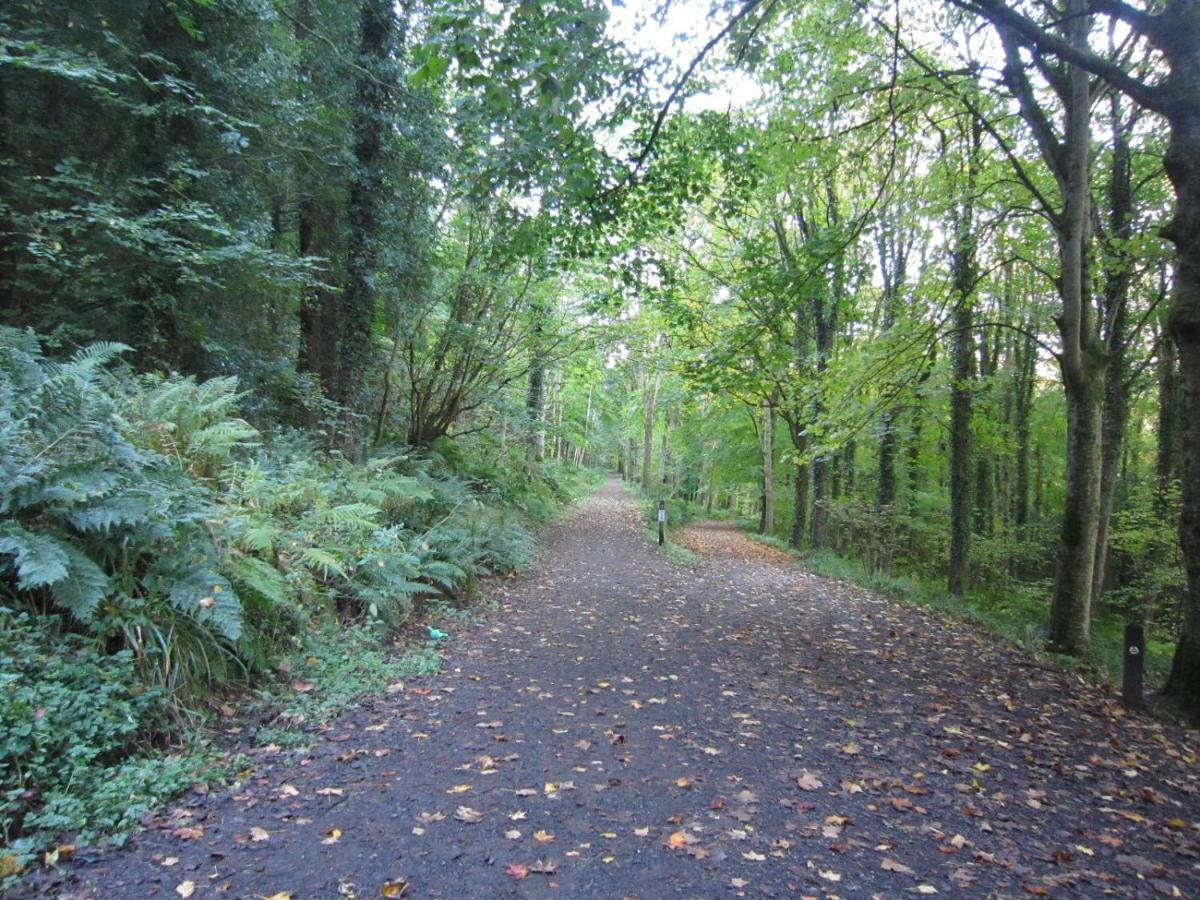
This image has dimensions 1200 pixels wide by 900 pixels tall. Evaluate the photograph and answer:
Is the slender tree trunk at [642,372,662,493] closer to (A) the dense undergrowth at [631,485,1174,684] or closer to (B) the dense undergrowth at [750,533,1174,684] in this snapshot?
(A) the dense undergrowth at [631,485,1174,684]

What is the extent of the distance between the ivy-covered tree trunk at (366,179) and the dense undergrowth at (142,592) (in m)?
3.92

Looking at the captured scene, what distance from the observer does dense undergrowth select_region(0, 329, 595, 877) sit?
10.1 ft

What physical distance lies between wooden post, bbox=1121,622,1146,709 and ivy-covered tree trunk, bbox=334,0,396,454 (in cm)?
1044

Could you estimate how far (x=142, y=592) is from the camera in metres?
4.11

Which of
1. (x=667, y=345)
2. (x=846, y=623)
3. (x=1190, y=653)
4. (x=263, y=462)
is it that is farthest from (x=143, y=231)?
(x=667, y=345)

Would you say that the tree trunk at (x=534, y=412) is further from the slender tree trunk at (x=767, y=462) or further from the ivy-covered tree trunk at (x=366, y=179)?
the slender tree trunk at (x=767, y=462)

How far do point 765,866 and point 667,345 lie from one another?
62.0 ft

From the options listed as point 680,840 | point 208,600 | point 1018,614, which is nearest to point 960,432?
point 1018,614

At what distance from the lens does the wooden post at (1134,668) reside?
5.68 metres

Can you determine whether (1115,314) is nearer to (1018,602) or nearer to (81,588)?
(1018,602)

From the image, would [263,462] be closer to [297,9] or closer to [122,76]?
[122,76]

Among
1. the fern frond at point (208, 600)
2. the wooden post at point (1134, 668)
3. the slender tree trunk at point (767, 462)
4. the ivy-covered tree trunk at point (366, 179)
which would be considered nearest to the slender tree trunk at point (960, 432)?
the wooden post at point (1134, 668)

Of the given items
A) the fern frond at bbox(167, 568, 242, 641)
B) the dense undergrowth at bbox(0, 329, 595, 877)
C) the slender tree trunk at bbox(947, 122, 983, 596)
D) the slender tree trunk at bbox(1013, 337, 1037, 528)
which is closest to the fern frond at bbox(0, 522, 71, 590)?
the dense undergrowth at bbox(0, 329, 595, 877)

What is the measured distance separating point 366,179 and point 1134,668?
11.9 metres
